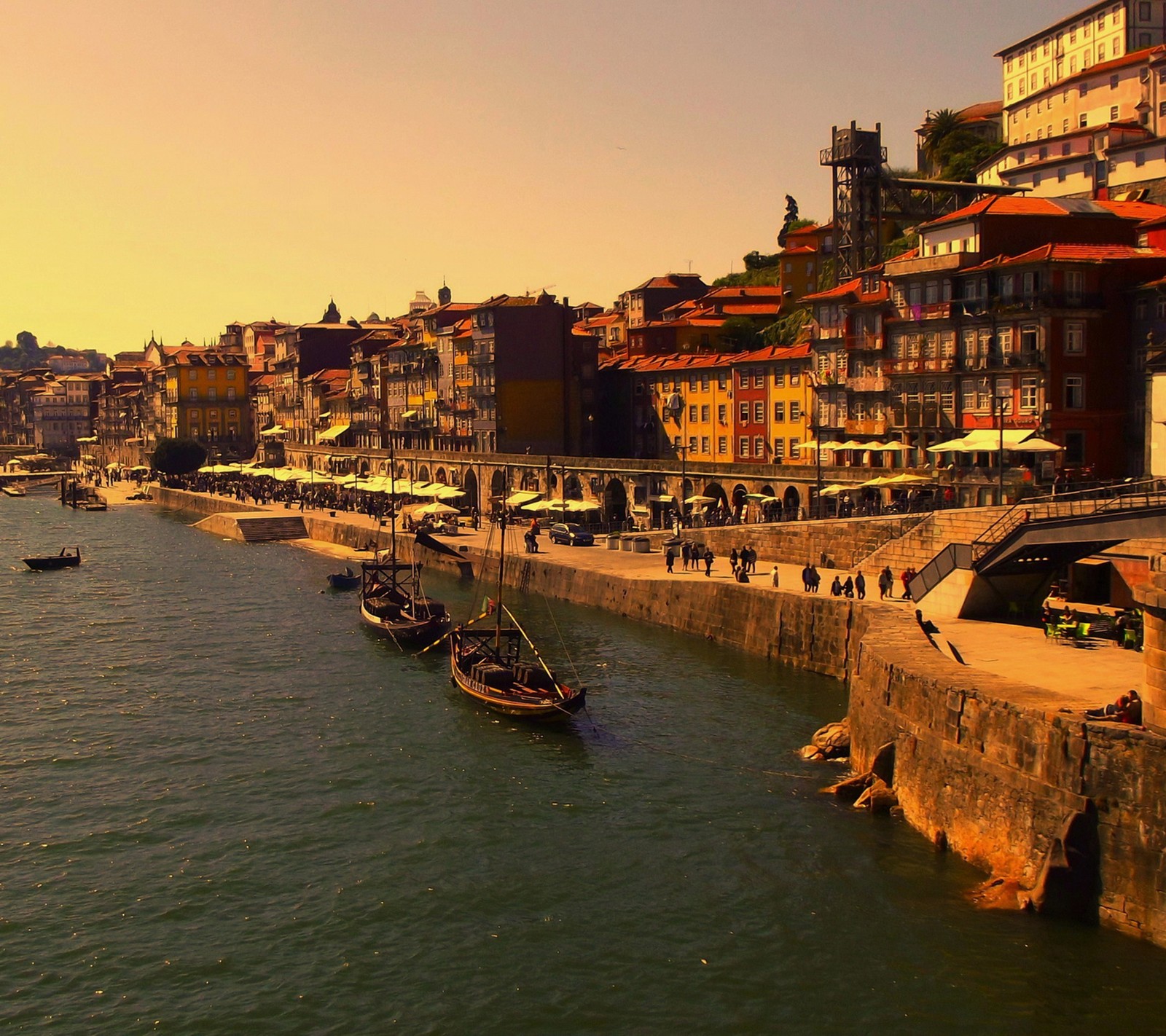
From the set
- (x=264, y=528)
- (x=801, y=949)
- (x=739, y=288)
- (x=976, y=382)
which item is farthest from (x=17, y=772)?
(x=739, y=288)

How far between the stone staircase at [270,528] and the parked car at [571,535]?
1282 inches

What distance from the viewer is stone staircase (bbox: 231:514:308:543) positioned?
351 ft

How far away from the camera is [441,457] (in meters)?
116

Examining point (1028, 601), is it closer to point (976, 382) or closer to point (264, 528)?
point (976, 382)

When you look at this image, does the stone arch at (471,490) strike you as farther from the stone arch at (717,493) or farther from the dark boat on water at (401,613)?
the dark boat on water at (401,613)

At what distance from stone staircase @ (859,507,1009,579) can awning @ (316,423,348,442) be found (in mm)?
102617

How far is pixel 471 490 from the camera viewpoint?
111 m

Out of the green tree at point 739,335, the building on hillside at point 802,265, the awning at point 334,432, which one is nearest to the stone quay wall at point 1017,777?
the green tree at point 739,335

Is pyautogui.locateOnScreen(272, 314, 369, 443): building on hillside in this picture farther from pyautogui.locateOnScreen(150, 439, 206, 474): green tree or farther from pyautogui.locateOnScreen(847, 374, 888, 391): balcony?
pyautogui.locateOnScreen(847, 374, 888, 391): balcony

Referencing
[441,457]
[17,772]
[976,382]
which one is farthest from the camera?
[441,457]

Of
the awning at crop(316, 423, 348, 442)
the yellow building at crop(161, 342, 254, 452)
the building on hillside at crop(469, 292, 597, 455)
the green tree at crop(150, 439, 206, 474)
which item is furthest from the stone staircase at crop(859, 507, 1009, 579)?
the yellow building at crop(161, 342, 254, 452)

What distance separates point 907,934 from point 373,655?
32777 mm

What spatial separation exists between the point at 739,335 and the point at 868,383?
40.6 m

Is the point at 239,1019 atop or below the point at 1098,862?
below
